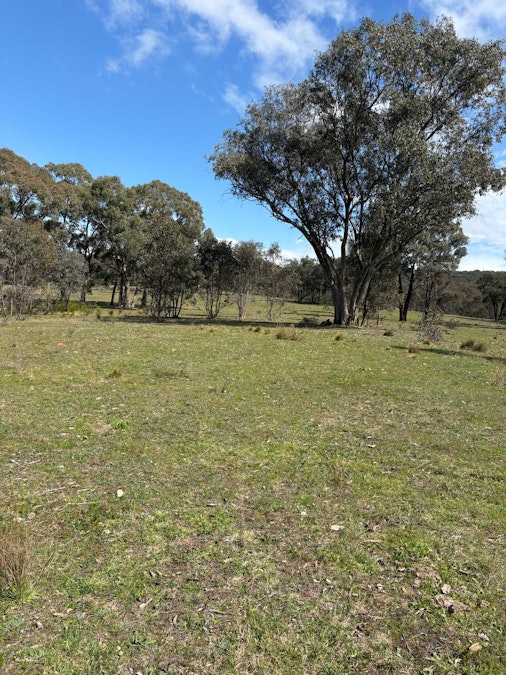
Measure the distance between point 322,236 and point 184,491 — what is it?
24.8 m

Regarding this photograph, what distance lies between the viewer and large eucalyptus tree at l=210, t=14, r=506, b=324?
70.3ft

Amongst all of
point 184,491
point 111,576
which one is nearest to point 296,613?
point 111,576

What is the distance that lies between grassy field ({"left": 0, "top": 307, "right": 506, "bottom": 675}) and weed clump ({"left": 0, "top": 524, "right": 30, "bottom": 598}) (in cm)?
2

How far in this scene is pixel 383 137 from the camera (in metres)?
21.3

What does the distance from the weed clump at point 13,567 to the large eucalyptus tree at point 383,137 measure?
21.6 meters

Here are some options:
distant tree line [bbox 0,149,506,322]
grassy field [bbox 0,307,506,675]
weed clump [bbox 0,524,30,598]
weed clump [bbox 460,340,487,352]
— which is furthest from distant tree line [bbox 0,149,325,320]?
weed clump [bbox 0,524,30,598]

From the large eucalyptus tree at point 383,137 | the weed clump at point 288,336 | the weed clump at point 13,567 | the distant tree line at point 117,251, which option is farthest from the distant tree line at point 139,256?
the weed clump at point 13,567

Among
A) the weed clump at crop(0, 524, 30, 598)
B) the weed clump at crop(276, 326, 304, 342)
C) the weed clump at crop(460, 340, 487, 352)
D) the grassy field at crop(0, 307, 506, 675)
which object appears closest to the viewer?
the grassy field at crop(0, 307, 506, 675)

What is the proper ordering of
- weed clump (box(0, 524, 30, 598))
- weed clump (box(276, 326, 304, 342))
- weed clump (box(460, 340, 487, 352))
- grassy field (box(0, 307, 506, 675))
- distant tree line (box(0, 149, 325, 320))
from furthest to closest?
distant tree line (box(0, 149, 325, 320)), weed clump (box(460, 340, 487, 352)), weed clump (box(276, 326, 304, 342)), weed clump (box(0, 524, 30, 598)), grassy field (box(0, 307, 506, 675))

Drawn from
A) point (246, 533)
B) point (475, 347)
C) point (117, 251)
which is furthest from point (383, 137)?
point (117, 251)

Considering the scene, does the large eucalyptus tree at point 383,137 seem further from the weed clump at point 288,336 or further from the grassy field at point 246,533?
the grassy field at point 246,533

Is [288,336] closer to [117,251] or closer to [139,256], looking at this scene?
[139,256]

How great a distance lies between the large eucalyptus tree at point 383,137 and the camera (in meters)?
21.4

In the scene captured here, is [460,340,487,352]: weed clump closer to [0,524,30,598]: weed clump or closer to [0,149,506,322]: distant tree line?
[0,149,506,322]: distant tree line
